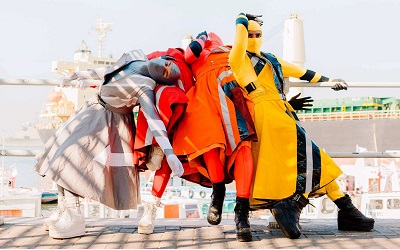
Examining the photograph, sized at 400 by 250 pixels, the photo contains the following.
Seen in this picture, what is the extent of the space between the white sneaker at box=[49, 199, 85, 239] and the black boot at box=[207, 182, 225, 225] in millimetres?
567

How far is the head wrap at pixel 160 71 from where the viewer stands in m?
2.49

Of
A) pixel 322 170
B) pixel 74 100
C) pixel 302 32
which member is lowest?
pixel 322 170

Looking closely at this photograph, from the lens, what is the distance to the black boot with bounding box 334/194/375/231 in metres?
2.63

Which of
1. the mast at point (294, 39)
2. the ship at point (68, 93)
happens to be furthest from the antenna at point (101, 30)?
the mast at point (294, 39)

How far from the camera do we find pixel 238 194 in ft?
7.91

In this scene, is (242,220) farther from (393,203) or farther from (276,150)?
(393,203)

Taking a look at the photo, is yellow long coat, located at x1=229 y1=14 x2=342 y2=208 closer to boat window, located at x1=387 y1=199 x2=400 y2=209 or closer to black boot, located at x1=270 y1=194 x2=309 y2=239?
black boot, located at x1=270 y1=194 x2=309 y2=239

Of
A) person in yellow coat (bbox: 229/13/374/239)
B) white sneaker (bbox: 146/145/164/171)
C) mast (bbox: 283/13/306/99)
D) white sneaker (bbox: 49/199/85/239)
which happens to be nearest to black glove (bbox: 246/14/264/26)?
person in yellow coat (bbox: 229/13/374/239)

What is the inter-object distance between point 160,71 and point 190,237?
730mm

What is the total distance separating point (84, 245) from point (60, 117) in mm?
31940

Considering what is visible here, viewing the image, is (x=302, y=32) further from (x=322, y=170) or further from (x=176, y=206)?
(x=322, y=170)

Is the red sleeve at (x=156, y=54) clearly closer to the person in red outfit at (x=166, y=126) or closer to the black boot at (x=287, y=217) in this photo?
the person in red outfit at (x=166, y=126)

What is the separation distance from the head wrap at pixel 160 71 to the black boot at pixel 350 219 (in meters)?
0.98

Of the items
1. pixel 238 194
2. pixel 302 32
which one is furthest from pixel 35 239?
pixel 302 32
